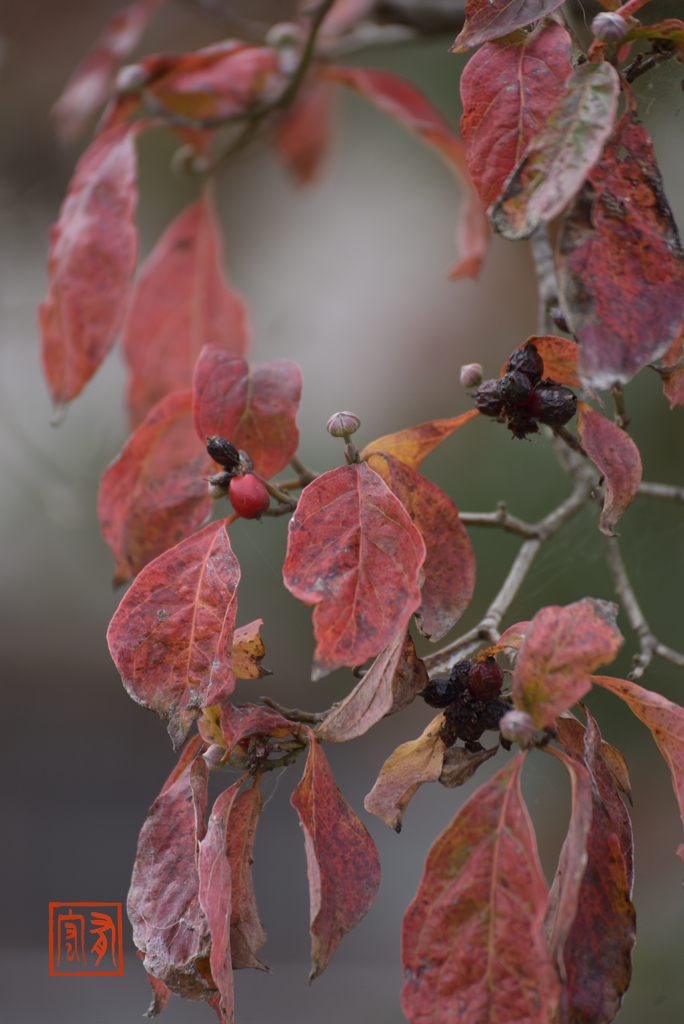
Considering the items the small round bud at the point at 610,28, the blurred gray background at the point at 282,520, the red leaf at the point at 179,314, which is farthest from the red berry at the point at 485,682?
the blurred gray background at the point at 282,520

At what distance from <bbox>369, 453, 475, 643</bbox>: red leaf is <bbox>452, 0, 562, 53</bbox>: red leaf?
0.18 m

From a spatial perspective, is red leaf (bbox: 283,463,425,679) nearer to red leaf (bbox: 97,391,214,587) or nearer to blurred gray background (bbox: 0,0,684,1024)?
red leaf (bbox: 97,391,214,587)

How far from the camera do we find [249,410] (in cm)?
38

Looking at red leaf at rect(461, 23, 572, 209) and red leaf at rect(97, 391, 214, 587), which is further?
red leaf at rect(97, 391, 214, 587)

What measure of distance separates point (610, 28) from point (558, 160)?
3.1 inches

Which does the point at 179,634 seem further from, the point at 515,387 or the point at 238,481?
the point at 515,387

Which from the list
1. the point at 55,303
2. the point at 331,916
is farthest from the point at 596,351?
the point at 55,303

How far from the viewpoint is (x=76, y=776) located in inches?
47.0

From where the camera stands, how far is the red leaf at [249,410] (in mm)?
372

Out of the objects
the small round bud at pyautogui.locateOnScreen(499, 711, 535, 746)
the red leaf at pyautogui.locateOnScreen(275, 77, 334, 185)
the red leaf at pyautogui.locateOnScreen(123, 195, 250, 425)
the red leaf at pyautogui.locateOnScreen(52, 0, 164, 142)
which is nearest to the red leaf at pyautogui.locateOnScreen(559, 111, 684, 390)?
the small round bud at pyautogui.locateOnScreen(499, 711, 535, 746)

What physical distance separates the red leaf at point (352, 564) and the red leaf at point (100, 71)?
54 cm

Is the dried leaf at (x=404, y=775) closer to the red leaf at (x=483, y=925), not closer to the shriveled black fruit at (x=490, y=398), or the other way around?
the red leaf at (x=483, y=925)

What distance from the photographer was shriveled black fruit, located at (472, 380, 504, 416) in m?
0.33

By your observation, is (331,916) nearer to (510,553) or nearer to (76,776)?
(510,553)
